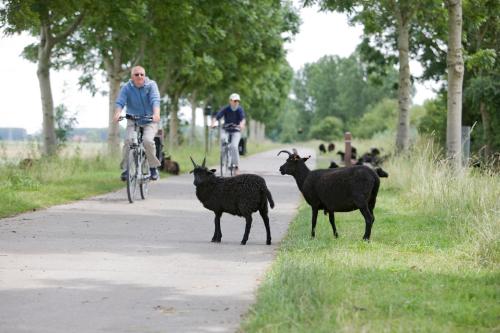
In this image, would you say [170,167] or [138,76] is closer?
[138,76]

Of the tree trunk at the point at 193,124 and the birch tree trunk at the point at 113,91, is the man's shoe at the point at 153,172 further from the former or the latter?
the tree trunk at the point at 193,124

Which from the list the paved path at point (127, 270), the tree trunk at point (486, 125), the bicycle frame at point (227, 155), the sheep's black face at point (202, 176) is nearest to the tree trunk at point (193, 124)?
the tree trunk at point (486, 125)

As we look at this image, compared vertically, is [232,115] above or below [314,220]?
above

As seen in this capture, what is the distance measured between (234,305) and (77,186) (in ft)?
42.0

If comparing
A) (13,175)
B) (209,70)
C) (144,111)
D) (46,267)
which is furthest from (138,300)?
(209,70)

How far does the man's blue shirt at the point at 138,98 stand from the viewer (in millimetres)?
16188

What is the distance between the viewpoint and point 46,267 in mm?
8703

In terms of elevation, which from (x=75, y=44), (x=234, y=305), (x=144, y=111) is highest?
(x=75, y=44)

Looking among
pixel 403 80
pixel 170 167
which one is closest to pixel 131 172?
pixel 170 167

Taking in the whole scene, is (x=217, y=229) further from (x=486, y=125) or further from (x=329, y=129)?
(x=329, y=129)

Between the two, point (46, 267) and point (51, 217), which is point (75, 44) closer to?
point (51, 217)

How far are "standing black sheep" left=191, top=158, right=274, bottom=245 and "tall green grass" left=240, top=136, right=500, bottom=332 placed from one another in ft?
1.61

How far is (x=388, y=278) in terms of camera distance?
26.0 feet

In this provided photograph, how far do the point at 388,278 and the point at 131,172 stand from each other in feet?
30.0
